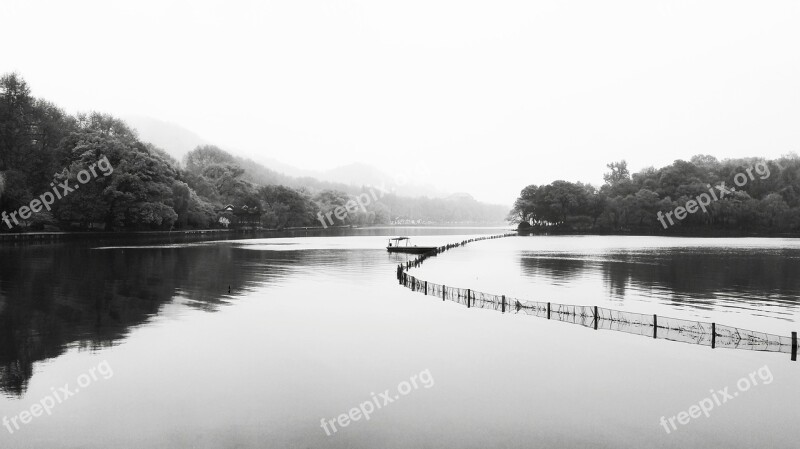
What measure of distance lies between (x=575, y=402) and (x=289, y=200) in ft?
503

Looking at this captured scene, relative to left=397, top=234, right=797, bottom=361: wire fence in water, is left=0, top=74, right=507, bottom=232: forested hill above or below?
above

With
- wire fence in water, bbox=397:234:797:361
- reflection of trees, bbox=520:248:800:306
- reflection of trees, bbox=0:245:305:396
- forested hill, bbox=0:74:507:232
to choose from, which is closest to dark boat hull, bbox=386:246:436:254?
reflection of trees, bbox=520:248:800:306

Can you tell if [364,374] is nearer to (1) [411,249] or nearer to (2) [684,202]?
(1) [411,249]

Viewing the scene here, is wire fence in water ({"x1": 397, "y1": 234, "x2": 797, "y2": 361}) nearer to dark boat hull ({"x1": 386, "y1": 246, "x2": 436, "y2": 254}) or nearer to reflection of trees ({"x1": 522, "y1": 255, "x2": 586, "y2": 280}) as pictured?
reflection of trees ({"x1": 522, "y1": 255, "x2": 586, "y2": 280})

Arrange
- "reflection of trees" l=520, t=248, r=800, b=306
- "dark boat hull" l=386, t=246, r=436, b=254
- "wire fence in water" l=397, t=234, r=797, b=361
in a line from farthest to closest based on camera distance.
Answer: "dark boat hull" l=386, t=246, r=436, b=254 < "reflection of trees" l=520, t=248, r=800, b=306 < "wire fence in water" l=397, t=234, r=797, b=361

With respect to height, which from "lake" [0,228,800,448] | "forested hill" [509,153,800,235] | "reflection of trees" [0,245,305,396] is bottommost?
Answer: "lake" [0,228,800,448]

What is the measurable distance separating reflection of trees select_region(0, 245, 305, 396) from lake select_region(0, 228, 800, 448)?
172 mm

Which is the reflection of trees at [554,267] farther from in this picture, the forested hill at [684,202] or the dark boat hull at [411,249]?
the forested hill at [684,202]

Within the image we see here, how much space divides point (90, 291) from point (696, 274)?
4454 cm

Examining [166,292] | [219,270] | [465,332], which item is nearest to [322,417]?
[465,332]

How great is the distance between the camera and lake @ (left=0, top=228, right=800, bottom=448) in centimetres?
1212

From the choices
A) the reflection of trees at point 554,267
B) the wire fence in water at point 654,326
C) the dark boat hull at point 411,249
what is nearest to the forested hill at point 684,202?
the dark boat hull at point 411,249

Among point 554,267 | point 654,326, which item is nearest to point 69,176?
point 554,267

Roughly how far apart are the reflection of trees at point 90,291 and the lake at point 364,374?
172 millimetres
